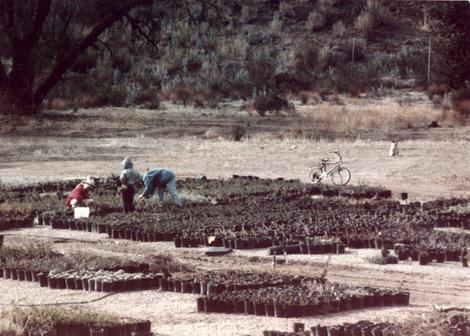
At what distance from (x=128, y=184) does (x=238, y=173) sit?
31.3 ft

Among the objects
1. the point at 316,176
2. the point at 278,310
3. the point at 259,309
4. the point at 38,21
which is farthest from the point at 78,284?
the point at 38,21

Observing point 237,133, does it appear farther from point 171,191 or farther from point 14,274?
point 14,274

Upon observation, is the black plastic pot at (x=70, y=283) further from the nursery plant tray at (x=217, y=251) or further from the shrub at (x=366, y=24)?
the shrub at (x=366, y=24)

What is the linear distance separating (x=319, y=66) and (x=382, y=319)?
48.4 meters

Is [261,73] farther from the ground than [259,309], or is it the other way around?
[261,73]

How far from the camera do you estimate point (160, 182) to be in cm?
2652

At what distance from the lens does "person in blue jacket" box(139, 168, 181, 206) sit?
86.5 ft

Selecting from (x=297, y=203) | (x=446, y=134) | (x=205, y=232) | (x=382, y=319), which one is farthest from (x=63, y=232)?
(x=446, y=134)

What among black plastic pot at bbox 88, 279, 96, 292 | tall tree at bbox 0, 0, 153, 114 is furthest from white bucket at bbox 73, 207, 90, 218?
tall tree at bbox 0, 0, 153, 114

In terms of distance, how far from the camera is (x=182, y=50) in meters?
66.8

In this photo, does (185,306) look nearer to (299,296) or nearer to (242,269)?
(299,296)

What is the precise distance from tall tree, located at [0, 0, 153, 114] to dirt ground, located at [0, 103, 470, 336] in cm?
229

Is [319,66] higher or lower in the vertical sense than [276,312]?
higher

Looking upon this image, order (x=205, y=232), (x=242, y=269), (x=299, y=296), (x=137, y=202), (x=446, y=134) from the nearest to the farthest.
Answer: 1. (x=299, y=296)
2. (x=242, y=269)
3. (x=205, y=232)
4. (x=137, y=202)
5. (x=446, y=134)
